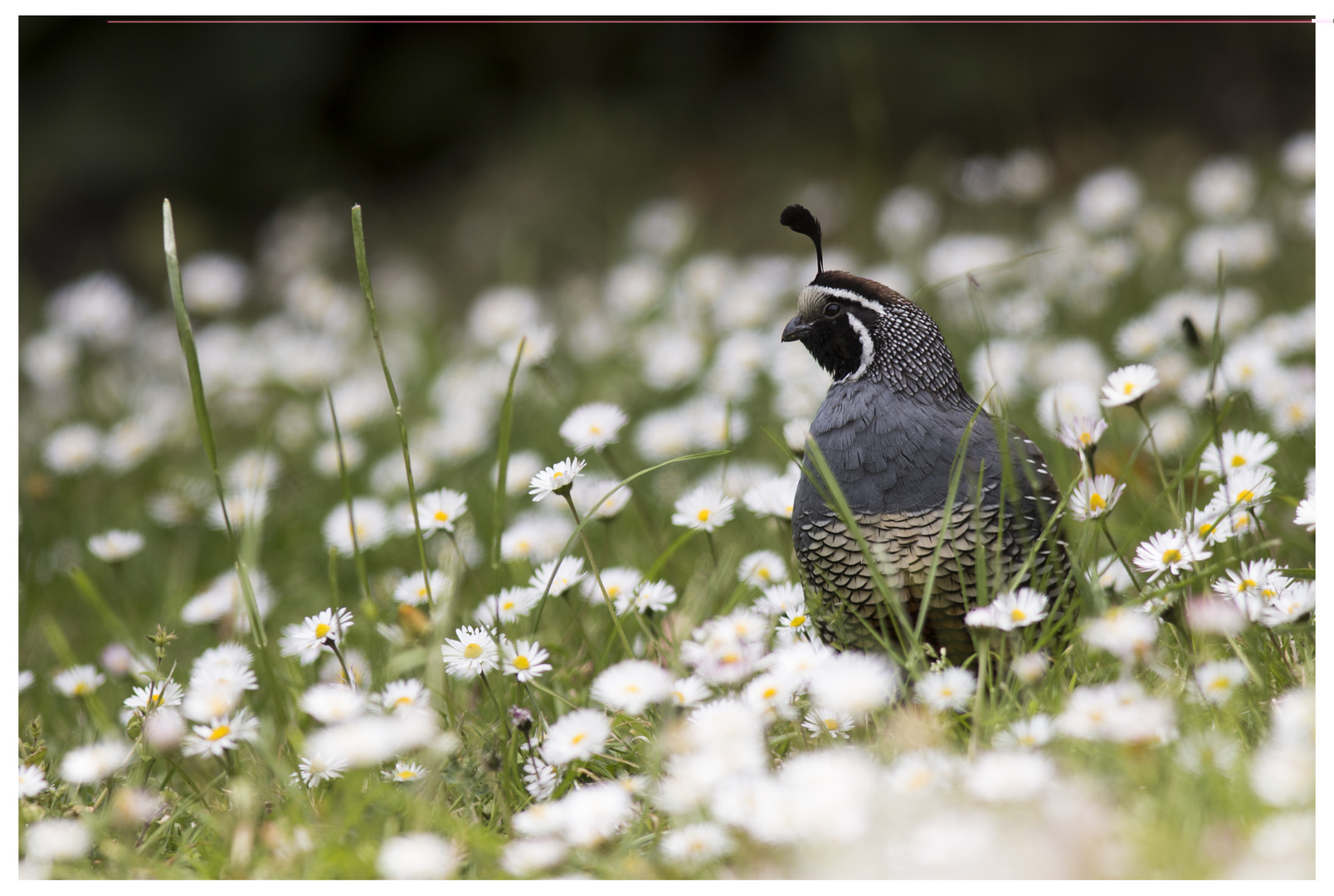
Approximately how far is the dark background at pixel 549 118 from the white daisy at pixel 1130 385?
3847 millimetres

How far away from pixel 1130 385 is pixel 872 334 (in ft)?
1.62

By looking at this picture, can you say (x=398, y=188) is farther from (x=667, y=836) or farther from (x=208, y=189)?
(x=667, y=836)

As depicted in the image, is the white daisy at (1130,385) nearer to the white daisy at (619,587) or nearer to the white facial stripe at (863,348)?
the white facial stripe at (863,348)

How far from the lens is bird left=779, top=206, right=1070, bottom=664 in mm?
2070

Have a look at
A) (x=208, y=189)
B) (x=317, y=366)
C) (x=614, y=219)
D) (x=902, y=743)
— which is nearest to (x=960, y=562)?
(x=902, y=743)

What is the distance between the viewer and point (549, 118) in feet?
24.6

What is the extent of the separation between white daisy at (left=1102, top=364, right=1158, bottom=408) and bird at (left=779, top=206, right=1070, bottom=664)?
18 cm

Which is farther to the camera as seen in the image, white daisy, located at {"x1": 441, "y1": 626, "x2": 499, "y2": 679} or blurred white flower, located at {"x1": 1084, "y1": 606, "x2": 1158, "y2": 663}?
white daisy, located at {"x1": 441, "y1": 626, "x2": 499, "y2": 679}

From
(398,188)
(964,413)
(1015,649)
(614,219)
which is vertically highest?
(398,188)

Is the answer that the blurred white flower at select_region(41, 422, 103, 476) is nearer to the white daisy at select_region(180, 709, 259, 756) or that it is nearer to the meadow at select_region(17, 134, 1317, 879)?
the meadow at select_region(17, 134, 1317, 879)

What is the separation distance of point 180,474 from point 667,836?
10.2 feet

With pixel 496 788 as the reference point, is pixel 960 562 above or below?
above

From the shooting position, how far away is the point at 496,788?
6.51ft

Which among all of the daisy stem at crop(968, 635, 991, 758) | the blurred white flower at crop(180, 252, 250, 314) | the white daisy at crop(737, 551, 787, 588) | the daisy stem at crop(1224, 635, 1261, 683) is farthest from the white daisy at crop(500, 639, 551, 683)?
the blurred white flower at crop(180, 252, 250, 314)
